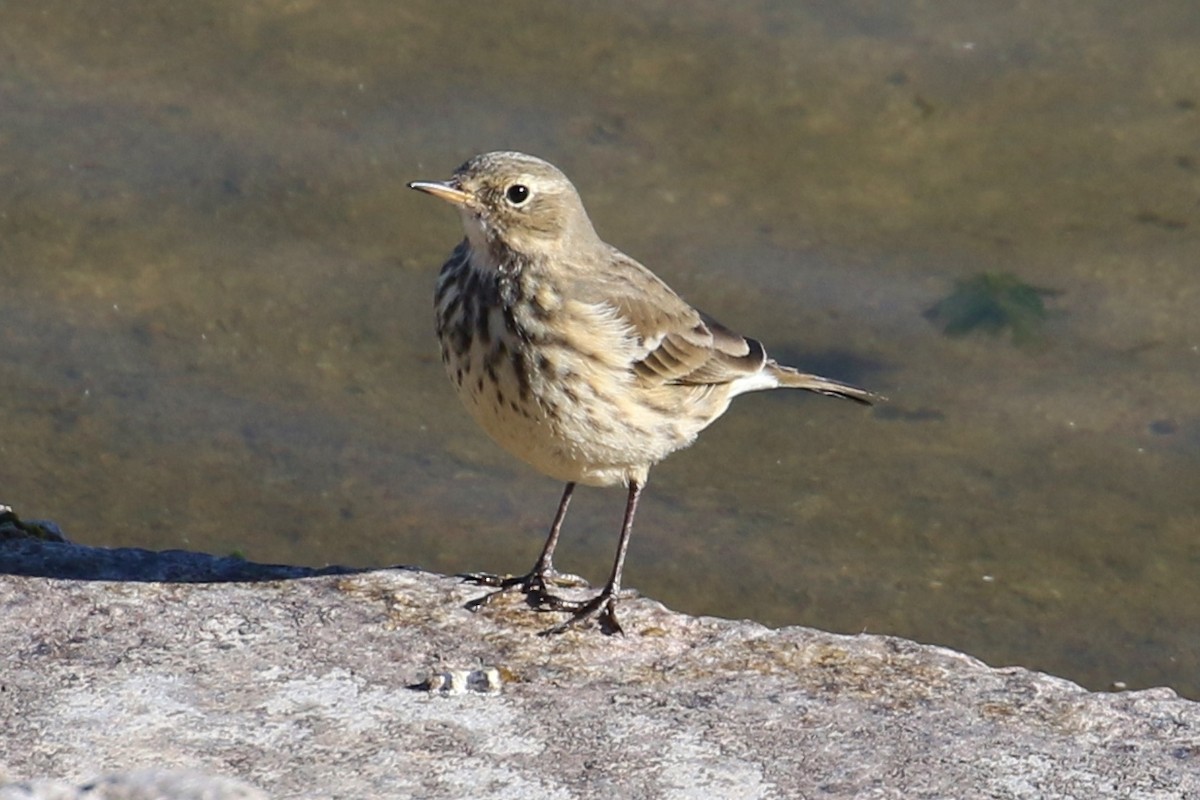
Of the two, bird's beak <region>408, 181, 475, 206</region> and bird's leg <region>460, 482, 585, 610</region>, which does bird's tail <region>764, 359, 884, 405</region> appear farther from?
bird's beak <region>408, 181, 475, 206</region>

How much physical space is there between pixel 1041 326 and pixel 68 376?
15.0 feet

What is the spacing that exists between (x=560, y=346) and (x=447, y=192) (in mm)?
647

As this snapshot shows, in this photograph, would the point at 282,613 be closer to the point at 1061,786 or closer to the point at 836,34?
the point at 1061,786

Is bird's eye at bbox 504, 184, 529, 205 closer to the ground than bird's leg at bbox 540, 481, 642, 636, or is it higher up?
higher up

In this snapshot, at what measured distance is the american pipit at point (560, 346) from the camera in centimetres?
599

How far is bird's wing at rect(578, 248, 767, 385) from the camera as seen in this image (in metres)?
6.45

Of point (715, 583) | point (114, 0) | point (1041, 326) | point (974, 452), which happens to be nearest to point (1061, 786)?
point (715, 583)

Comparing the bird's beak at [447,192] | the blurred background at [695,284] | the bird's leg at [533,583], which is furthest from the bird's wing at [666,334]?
the blurred background at [695,284]

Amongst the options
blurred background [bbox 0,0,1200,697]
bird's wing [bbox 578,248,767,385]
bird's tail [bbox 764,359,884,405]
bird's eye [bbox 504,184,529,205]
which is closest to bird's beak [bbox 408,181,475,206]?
bird's eye [bbox 504,184,529,205]

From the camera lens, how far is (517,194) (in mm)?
6355

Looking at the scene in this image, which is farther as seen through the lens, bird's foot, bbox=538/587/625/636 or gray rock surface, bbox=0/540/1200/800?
bird's foot, bbox=538/587/625/636

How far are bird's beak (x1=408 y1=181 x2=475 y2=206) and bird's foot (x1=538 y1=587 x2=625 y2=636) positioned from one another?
136 centimetres

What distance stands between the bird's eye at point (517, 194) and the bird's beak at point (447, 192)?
0.12m

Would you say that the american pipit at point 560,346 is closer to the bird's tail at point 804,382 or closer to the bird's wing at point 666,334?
the bird's wing at point 666,334
